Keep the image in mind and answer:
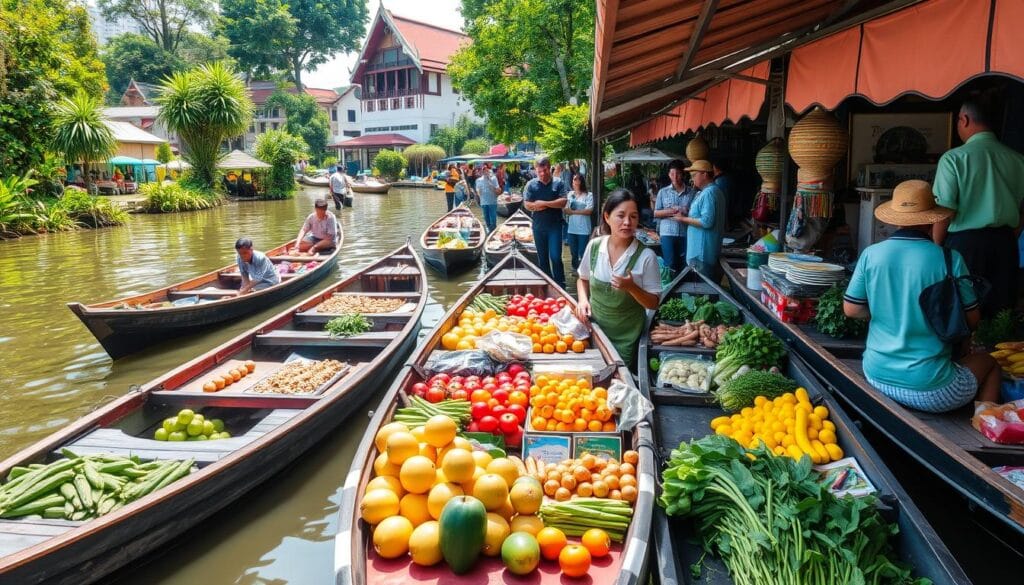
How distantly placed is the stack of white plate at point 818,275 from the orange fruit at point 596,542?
308 centimetres

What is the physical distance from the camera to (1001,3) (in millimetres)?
2951

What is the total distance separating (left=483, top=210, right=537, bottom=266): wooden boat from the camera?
1129 centimetres

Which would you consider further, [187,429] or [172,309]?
[172,309]

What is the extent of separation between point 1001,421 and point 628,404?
5.85 feet

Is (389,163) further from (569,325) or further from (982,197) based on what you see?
(982,197)

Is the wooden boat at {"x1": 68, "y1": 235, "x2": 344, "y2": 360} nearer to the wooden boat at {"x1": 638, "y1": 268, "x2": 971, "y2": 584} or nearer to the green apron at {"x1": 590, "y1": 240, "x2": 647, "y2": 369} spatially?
the green apron at {"x1": 590, "y1": 240, "x2": 647, "y2": 369}

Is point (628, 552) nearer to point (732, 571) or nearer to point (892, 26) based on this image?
point (732, 571)

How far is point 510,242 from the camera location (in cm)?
1273

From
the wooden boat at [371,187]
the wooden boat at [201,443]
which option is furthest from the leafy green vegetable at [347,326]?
the wooden boat at [371,187]

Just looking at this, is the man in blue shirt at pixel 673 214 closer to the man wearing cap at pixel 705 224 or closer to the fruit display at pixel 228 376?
the man wearing cap at pixel 705 224

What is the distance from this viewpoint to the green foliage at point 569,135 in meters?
12.6

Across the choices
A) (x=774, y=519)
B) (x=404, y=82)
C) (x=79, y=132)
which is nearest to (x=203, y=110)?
(x=79, y=132)

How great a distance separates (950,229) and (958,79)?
112cm

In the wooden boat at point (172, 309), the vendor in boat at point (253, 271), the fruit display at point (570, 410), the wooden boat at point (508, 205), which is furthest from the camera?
the wooden boat at point (508, 205)
